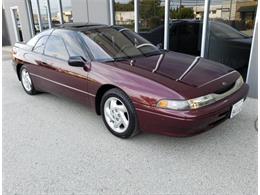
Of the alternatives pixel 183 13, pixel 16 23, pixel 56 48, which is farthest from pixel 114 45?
pixel 16 23

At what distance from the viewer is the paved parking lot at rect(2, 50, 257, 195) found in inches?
85.2

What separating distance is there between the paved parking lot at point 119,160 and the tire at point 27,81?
3.77ft

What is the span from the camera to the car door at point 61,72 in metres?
3.26

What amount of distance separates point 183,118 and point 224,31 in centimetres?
349

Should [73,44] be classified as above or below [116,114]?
above

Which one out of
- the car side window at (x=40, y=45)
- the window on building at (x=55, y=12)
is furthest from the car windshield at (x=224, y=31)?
the window on building at (x=55, y=12)

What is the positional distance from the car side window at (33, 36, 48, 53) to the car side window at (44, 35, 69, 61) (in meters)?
0.15

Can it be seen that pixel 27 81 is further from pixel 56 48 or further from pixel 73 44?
pixel 73 44

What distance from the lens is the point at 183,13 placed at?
17.9 ft

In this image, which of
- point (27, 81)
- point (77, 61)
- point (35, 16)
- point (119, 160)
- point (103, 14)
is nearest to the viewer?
point (119, 160)

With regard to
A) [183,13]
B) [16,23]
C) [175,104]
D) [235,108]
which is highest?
[183,13]

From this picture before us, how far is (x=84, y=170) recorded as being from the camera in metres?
2.40

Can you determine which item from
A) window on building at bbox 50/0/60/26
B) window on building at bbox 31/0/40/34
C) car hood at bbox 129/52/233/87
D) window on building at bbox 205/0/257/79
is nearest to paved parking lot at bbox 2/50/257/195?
car hood at bbox 129/52/233/87

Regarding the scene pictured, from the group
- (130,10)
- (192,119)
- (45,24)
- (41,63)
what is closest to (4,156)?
(41,63)
